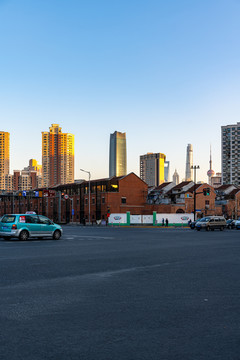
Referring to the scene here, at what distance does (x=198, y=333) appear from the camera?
17.2ft

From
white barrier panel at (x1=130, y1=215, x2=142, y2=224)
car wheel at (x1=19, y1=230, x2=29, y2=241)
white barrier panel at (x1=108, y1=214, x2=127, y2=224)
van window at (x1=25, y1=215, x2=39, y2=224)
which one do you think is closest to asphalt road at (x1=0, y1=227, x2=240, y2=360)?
van window at (x1=25, y1=215, x2=39, y2=224)

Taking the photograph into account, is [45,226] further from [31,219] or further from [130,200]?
[130,200]

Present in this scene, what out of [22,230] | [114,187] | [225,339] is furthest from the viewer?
[114,187]

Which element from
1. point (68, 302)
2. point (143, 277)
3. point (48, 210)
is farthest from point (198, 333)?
point (48, 210)

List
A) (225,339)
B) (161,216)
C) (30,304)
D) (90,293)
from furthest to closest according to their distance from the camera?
(161,216)
(90,293)
(30,304)
(225,339)

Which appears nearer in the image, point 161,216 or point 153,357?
point 153,357

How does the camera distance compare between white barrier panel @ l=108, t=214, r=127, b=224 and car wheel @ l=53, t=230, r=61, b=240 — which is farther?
white barrier panel @ l=108, t=214, r=127, b=224

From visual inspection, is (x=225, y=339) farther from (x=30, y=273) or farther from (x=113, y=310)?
(x=30, y=273)

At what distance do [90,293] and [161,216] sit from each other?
64.7 meters

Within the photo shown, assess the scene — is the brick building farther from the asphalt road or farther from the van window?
the asphalt road

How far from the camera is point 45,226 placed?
2614cm

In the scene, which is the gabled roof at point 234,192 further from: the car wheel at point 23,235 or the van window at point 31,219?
the car wheel at point 23,235

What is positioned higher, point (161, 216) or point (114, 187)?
point (114, 187)

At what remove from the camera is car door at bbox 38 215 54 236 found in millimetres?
26000
